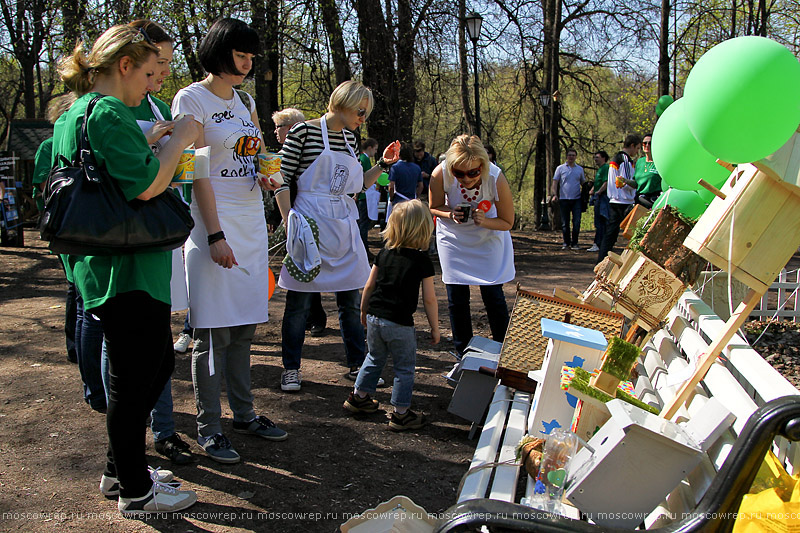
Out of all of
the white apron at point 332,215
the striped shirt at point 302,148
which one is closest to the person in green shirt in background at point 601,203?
the white apron at point 332,215

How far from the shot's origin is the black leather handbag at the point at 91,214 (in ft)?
7.64

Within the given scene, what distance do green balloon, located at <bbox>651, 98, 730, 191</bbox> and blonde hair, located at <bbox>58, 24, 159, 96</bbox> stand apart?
2.16 m

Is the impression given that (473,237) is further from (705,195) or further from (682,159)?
(682,159)

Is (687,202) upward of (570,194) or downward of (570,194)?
upward

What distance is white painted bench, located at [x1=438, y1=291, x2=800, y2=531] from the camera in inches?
76.6

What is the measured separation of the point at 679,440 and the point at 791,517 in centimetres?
40

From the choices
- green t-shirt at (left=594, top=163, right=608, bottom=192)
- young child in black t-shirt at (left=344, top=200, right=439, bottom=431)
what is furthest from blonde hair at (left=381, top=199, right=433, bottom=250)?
green t-shirt at (left=594, top=163, right=608, bottom=192)

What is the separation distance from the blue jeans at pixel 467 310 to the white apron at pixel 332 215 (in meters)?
0.73

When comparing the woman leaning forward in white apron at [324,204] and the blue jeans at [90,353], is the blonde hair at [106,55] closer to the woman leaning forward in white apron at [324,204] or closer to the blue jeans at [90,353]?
the blue jeans at [90,353]

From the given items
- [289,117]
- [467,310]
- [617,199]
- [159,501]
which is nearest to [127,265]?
[159,501]

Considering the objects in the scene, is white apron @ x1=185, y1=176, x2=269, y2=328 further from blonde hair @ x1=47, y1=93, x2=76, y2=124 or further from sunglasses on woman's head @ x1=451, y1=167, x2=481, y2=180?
sunglasses on woman's head @ x1=451, y1=167, x2=481, y2=180

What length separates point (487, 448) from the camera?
9.55ft

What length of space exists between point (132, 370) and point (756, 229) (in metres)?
2.28

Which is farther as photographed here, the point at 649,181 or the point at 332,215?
the point at 649,181
